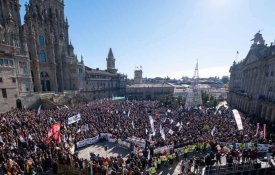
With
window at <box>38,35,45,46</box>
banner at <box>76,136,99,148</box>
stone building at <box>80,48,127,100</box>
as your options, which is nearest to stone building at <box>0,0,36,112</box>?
window at <box>38,35,45,46</box>

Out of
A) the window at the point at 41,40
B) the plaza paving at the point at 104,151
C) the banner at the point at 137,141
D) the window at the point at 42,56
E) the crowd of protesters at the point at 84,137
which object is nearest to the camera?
the crowd of protesters at the point at 84,137

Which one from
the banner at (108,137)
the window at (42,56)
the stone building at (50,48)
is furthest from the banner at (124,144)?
the window at (42,56)

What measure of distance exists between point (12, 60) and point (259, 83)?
4981 centimetres

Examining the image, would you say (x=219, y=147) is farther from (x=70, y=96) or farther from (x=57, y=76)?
(x=57, y=76)

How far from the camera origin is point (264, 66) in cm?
3706

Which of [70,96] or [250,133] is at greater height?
[70,96]

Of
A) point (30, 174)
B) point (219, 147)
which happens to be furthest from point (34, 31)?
point (219, 147)

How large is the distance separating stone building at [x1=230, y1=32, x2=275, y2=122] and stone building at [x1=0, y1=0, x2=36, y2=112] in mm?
46461

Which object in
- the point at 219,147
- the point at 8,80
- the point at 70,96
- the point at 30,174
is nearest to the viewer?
the point at 30,174

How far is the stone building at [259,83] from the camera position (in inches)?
1325

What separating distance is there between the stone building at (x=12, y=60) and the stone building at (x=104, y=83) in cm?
2010

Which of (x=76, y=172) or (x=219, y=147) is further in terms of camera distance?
(x=219, y=147)

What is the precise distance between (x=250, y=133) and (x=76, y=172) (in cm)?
1936

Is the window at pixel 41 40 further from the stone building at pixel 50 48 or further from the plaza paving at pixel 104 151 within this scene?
the plaza paving at pixel 104 151
